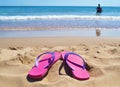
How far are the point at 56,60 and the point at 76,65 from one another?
290mm

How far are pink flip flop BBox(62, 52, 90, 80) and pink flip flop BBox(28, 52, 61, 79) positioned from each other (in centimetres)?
15

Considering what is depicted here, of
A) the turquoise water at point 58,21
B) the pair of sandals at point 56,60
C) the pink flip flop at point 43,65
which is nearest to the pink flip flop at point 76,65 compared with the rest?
the pair of sandals at point 56,60

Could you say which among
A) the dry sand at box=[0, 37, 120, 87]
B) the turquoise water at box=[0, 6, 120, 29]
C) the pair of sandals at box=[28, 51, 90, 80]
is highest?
the pair of sandals at box=[28, 51, 90, 80]

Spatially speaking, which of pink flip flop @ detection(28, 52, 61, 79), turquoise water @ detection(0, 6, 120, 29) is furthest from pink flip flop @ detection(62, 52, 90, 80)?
turquoise water @ detection(0, 6, 120, 29)

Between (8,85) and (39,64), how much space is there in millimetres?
573

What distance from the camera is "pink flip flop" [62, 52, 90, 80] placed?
8.20 feet

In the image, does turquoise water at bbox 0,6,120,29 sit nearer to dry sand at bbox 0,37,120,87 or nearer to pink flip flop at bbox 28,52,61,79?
dry sand at bbox 0,37,120,87

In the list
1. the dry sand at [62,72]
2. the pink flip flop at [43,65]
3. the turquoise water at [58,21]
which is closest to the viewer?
the dry sand at [62,72]

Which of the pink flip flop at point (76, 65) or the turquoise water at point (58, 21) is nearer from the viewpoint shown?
the pink flip flop at point (76, 65)

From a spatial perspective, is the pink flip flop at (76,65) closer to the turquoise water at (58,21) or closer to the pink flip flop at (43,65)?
the pink flip flop at (43,65)

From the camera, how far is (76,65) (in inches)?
109

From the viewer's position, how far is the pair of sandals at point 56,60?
8.13 feet

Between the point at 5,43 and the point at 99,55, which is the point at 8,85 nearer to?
the point at 99,55

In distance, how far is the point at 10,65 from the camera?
2877 millimetres
